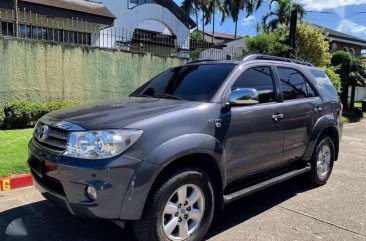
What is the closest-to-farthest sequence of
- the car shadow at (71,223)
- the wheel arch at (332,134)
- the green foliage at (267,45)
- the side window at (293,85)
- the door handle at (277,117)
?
the car shadow at (71,223) → the door handle at (277,117) → the side window at (293,85) → the wheel arch at (332,134) → the green foliage at (267,45)

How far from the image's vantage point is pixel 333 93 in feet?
22.1

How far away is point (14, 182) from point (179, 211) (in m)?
3.06

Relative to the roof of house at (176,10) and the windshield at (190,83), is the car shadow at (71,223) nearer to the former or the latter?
the windshield at (190,83)

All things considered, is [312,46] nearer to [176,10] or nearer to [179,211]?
[176,10]

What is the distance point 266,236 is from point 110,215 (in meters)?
1.78

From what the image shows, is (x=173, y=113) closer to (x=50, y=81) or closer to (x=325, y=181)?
(x=325, y=181)

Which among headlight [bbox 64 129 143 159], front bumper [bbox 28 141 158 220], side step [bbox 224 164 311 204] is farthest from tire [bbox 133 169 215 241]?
headlight [bbox 64 129 143 159]

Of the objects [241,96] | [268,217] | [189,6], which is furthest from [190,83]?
[189,6]

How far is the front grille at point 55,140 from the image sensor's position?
3.78 m

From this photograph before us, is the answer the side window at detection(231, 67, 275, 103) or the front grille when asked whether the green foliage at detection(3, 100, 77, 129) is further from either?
the side window at detection(231, 67, 275, 103)

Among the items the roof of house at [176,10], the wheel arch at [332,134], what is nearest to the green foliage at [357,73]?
the roof of house at [176,10]

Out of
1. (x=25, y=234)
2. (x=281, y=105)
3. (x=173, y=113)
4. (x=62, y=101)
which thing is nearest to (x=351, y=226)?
(x=281, y=105)

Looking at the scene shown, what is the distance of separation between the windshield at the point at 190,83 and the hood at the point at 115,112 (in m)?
0.24

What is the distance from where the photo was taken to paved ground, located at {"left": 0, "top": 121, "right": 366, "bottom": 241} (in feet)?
14.6
